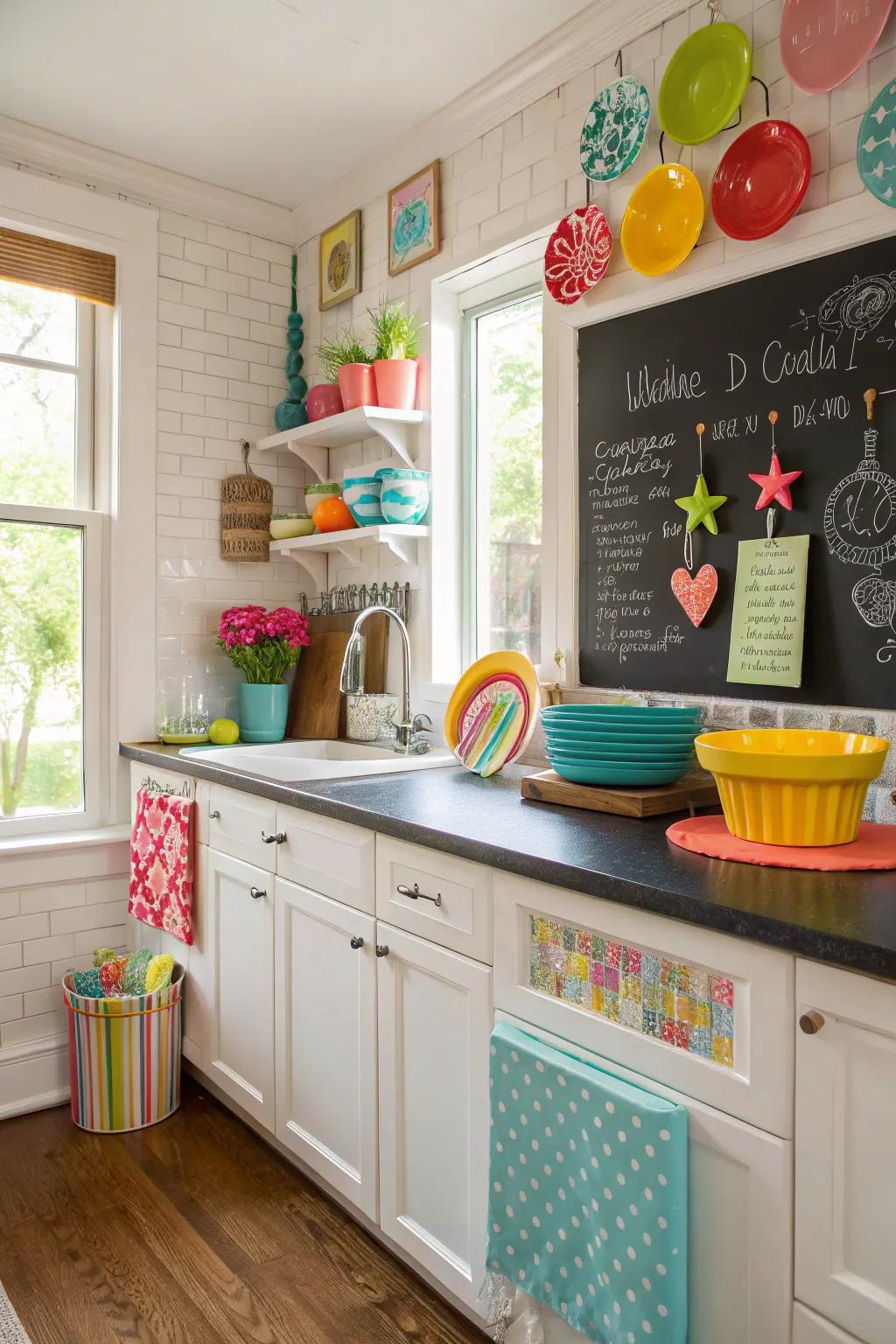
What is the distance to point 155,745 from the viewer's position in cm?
294

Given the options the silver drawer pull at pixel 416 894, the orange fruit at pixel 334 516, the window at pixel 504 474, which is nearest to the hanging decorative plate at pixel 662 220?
the window at pixel 504 474

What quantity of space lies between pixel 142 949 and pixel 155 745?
1.97ft

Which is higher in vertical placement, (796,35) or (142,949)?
(796,35)

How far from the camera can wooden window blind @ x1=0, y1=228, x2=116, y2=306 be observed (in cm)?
279

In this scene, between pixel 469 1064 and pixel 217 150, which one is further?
pixel 217 150

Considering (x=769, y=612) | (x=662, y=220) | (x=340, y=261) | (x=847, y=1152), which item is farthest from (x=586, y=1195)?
(x=340, y=261)

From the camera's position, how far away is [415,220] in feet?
9.21

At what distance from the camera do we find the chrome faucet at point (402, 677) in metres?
2.57

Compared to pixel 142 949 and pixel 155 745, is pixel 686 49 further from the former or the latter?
pixel 142 949

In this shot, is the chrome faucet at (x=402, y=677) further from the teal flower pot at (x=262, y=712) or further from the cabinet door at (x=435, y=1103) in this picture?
the cabinet door at (x=435, y=1103)

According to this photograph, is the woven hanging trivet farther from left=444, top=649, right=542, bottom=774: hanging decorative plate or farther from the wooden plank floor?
the wooden plank floor

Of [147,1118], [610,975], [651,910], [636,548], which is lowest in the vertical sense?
[147,1118]

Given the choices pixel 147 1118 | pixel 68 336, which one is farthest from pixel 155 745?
pixel 68 336

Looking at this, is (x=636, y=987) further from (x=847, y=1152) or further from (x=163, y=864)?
(x=163, y=864)
